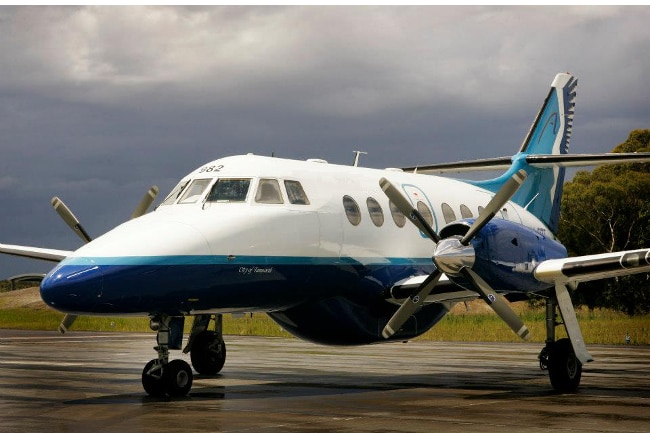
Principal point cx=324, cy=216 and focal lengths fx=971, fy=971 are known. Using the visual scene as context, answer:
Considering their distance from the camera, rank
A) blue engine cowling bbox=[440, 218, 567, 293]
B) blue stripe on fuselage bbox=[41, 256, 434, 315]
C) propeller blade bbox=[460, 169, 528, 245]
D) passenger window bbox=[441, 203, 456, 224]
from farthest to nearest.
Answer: passenger window bbox=[441, 203, 456, 224], blue engine cowling bbox=[440, 218, 567, 293], propeller blade bbox=[460, 169, 528, 245], blue stripe on fuselage bbox=[41, 256, 434, 315]

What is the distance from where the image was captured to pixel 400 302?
58.5 feet

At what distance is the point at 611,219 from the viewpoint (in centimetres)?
6241

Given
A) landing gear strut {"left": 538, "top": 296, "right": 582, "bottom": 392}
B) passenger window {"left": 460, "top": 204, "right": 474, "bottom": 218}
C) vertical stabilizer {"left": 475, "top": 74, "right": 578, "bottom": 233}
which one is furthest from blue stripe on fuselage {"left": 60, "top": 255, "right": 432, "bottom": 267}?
vertical stabilizer {"left": 475, "top": 74, "right": 578, "bottom": 233}

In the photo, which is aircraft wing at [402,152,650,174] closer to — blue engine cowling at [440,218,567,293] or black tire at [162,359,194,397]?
blue engine cowling at [440,218,567,293]

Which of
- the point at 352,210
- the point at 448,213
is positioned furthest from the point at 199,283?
the point at 448,213

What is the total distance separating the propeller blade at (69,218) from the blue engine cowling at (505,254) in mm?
7347

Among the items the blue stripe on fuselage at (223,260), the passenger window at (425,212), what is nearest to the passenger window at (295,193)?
the blue stripe on fuselage at (223,260)

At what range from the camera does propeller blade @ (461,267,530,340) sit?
15.4m

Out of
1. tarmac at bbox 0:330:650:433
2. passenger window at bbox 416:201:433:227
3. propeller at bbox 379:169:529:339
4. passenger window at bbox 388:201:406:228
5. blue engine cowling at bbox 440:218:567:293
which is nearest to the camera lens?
tarmac at bbox 0:330:650:433

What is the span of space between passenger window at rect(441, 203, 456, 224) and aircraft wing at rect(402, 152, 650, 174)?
2732 mm

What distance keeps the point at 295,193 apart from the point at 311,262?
1.22 meters

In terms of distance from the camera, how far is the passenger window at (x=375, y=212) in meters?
18.0

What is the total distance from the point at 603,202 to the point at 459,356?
123ft

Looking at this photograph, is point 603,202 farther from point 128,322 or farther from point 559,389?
point 559,389
